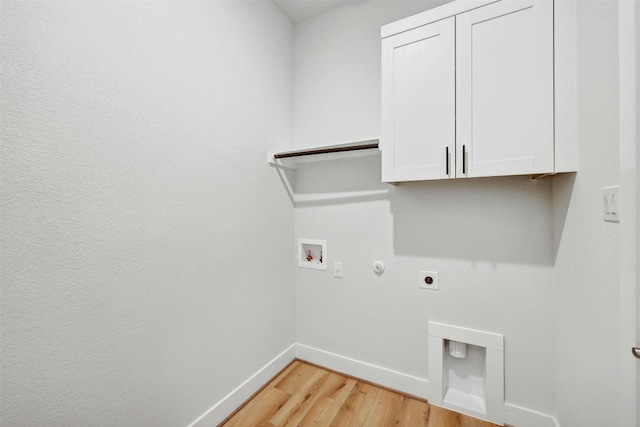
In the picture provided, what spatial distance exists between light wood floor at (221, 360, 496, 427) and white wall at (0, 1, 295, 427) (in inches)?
8.7

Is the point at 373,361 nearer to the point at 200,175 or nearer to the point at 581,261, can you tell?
the point at 581,261

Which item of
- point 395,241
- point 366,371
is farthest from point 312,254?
point 366,371

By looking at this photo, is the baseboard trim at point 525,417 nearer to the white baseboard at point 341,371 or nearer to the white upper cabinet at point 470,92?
the white baseboard at point 341,371

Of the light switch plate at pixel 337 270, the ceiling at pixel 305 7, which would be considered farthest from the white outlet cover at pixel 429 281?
the ceiling at pixel 305 7

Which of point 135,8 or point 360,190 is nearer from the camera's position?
point 135,8

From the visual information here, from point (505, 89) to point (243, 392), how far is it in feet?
7.54

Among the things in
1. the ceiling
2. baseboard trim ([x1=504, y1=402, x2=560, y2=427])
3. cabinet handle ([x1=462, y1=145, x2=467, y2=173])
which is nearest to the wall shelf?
cabinet handle ([x1=462, y1=145, x2=467, y2=173])

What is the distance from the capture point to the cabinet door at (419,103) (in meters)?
1.37

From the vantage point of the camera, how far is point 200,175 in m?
1.42

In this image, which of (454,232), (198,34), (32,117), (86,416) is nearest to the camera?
(32,117)

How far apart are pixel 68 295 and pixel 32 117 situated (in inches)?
24.8

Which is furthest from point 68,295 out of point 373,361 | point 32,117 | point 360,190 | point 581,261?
point 581,261

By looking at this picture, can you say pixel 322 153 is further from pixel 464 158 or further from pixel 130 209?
pixel 130 209

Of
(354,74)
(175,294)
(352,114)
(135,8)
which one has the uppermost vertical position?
(354,74)
